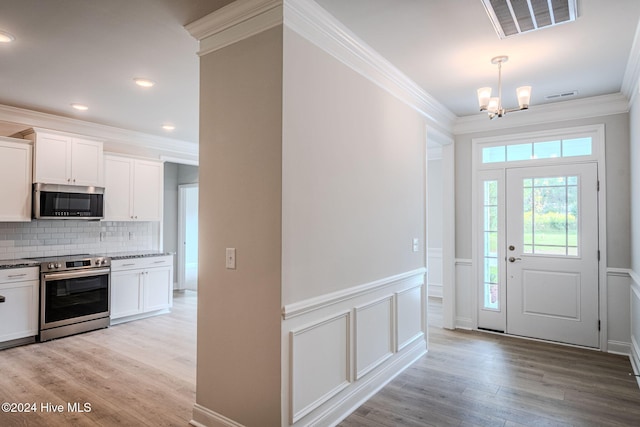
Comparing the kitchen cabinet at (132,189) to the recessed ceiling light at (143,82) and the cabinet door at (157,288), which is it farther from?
the recessed ceiling light at (143,82)

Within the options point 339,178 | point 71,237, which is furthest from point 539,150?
point 71,237

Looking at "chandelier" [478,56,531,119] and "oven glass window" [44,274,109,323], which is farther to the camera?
"oven glass window" [44,274,109,323]

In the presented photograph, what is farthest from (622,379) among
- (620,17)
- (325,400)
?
(620,17)

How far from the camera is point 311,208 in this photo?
2402mm

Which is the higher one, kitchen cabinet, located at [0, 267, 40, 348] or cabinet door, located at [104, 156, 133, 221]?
cabinet door, located at [104, 156, 133, 221]

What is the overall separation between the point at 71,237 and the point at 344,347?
4.41 metres

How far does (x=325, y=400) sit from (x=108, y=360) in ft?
8.27

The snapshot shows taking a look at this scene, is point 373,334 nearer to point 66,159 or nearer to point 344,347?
point 344,347

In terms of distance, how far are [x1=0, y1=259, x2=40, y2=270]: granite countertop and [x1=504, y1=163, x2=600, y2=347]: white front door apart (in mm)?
5645

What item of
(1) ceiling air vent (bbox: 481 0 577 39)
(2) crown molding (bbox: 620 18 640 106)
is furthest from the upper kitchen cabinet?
(2) crown molding (bbox: 620 18 640 106)

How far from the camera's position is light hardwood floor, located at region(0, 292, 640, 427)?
2.68 meters

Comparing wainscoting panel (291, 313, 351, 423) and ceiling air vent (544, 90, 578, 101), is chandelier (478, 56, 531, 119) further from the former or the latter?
wainscoting panel (291, 313, 351, 423)

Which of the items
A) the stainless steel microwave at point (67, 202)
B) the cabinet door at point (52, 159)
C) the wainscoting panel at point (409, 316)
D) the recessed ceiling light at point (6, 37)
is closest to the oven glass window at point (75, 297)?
the stainless steel microwave at point (67, 202)

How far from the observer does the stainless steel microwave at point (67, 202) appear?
4543 mm
